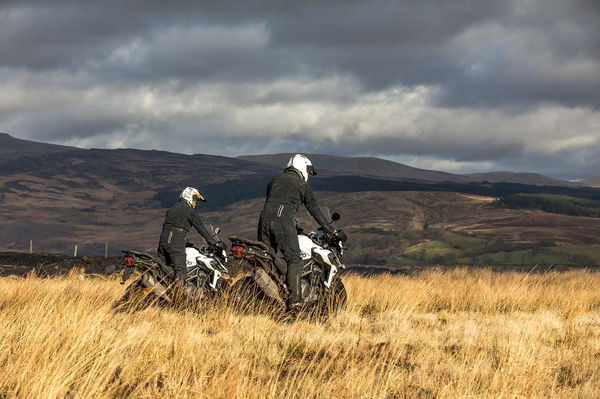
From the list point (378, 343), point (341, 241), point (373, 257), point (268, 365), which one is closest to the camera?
point (268, 365)

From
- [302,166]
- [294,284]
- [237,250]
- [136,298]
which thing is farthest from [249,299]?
[302,166]

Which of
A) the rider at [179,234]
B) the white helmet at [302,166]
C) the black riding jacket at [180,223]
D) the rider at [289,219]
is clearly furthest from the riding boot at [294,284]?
the black riding jacket at [180,223]

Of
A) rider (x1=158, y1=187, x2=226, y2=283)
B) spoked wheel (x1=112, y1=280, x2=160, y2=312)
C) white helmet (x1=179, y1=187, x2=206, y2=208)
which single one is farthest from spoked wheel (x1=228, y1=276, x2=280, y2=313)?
white helmet (x1=179, y1=187, x2=206, y2=208)

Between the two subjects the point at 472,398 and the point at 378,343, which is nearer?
the point at 472,398

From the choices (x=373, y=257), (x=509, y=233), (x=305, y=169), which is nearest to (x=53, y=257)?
(x=305, y=169)

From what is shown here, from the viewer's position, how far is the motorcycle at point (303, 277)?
9562 mm

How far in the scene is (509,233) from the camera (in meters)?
194

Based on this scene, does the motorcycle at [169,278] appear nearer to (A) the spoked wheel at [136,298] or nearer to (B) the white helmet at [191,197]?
(A) the spoked wheel at [136,298]

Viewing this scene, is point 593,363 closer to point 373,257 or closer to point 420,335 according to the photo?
point 420,335

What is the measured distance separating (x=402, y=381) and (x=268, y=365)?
1.26 meters

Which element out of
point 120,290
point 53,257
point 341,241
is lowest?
point 53,257

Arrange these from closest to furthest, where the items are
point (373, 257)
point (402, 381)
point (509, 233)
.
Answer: point (402, 381) < point (373, 257) < point (509, 233)

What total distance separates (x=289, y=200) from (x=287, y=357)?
346 cm

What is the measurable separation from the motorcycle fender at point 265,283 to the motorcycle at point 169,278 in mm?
1222
